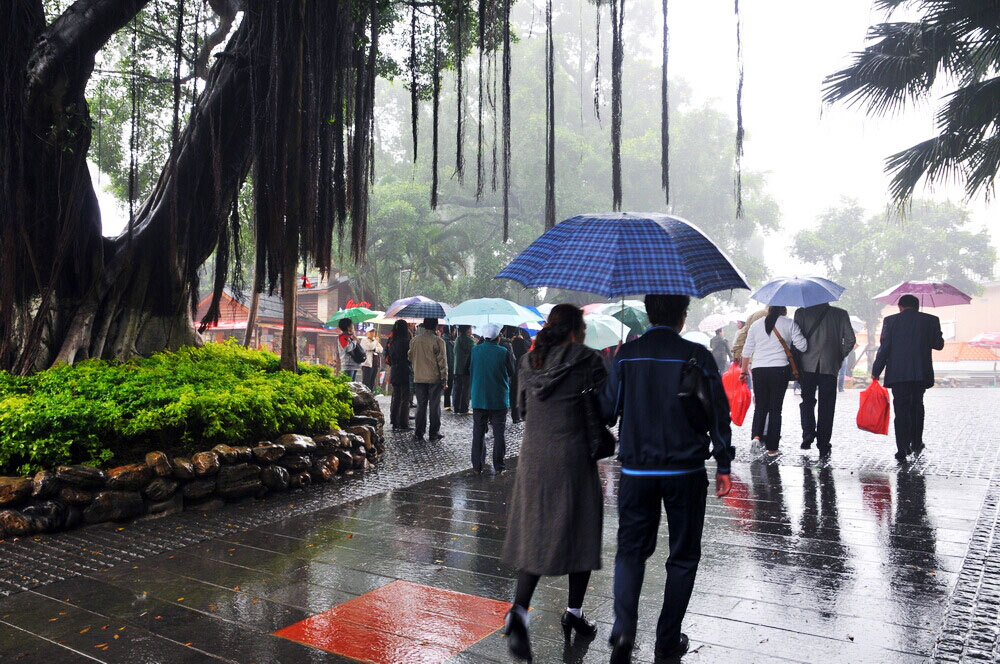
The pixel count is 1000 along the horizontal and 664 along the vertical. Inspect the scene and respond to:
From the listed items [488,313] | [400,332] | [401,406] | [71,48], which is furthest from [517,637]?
[488,313]

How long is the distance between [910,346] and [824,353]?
0.88m

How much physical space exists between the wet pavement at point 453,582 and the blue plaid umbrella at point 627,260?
172cm

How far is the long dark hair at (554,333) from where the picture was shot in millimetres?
3791

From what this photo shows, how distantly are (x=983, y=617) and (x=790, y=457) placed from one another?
540cm

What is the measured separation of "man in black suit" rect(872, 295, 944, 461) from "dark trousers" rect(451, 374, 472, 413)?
855cm

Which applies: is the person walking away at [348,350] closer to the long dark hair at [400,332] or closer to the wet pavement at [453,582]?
the long dark hair at [400,332]

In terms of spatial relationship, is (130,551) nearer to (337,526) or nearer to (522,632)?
(337,526)

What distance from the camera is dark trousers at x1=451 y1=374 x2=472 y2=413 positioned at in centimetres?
1562

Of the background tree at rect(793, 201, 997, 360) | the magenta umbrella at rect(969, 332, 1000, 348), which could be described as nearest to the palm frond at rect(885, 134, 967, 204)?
the magenta umbrella at rect(969, 332, 1000, 348)

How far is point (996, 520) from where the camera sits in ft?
19.4

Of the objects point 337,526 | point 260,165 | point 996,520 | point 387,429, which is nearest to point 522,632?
point 337,526

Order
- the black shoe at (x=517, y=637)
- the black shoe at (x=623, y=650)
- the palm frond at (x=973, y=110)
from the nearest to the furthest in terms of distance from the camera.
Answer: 1. the black shoe at (x=623, y=650)
2. the black shoe at (x=517, y=637)
3. the palm frond at (x=973, y=110)

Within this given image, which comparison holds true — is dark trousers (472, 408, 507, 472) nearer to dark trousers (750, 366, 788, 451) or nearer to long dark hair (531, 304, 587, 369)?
dark trousers (750, 366, 788, 451)

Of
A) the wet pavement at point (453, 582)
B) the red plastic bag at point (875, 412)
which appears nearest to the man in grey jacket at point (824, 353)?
the red plastic bag at point (875, 412)
